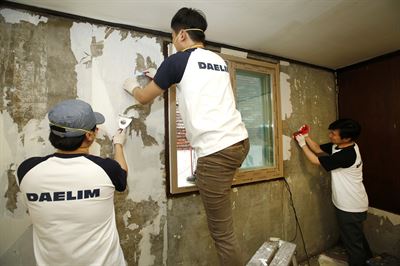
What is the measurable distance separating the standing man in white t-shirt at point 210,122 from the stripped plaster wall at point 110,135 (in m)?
0.41

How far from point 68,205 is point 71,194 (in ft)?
0.14

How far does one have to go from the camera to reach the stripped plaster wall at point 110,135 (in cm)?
121

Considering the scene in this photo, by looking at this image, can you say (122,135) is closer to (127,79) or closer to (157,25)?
(127,79)

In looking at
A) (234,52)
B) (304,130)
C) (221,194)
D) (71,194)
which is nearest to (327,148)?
(304,130)

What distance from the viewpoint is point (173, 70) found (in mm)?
1196

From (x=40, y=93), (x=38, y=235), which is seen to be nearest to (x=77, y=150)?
(x=38, y=235)

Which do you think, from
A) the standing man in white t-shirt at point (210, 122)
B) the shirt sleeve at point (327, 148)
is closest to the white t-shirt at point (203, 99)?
the standing man in white t-shirt at point (210, 122)

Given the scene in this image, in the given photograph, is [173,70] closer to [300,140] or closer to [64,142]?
[64,142]

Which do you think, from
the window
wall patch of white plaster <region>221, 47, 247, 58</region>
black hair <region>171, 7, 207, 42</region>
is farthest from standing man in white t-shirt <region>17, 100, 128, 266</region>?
wall patch of white plaster <region>221, 47, 247, 58</region>

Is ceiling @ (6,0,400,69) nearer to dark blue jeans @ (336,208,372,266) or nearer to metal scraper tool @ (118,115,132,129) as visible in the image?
metal scraper tool @ (118,115,132,129)

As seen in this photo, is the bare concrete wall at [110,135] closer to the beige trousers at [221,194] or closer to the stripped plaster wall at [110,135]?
the stripped plaster wall at [110,135]

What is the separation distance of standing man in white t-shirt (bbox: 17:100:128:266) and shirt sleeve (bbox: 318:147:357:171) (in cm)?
180

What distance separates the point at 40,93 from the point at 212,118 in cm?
96

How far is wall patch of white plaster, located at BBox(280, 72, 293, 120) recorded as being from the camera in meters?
2.29
